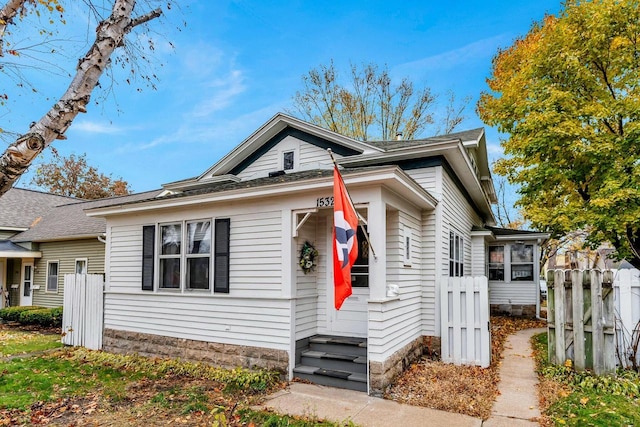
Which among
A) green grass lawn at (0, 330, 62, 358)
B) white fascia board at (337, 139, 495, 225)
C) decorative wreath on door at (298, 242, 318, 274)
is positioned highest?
white fascia board at (337, 139, 495, 225)

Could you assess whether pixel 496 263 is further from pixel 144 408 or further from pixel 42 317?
pixel 42 317

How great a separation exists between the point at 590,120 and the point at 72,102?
11.5m

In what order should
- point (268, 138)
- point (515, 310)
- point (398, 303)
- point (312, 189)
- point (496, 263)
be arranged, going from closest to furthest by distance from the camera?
1. point (312, 189)
2. point (398, 303)
3. point (268, 138)
4. point (515, 310)
5. point (496, 263)

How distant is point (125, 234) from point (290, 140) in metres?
4.22

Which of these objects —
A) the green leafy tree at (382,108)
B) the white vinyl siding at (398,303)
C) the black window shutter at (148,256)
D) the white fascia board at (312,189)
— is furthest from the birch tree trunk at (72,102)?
the green leafy tree at (382,108)

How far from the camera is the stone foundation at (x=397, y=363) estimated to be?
5477 millimetres

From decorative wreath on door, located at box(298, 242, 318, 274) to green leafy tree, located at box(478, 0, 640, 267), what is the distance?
655cm

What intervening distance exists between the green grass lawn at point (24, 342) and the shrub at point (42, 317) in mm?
886

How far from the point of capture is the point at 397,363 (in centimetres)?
612

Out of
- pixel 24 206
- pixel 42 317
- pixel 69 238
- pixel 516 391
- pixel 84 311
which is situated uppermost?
pixel 24 206

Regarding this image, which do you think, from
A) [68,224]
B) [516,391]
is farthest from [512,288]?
[68,224]

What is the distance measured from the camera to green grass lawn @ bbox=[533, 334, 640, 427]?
4406 millimetres

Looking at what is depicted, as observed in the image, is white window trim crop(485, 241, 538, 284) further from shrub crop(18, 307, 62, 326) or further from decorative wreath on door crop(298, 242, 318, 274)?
shrub crop(18, 307, 62, 326)

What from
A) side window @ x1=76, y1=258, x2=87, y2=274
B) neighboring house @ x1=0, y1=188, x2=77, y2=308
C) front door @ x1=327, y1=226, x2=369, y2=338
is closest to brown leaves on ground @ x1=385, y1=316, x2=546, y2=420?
front door @ x1=327, y1=226, x2=369, y2=338
